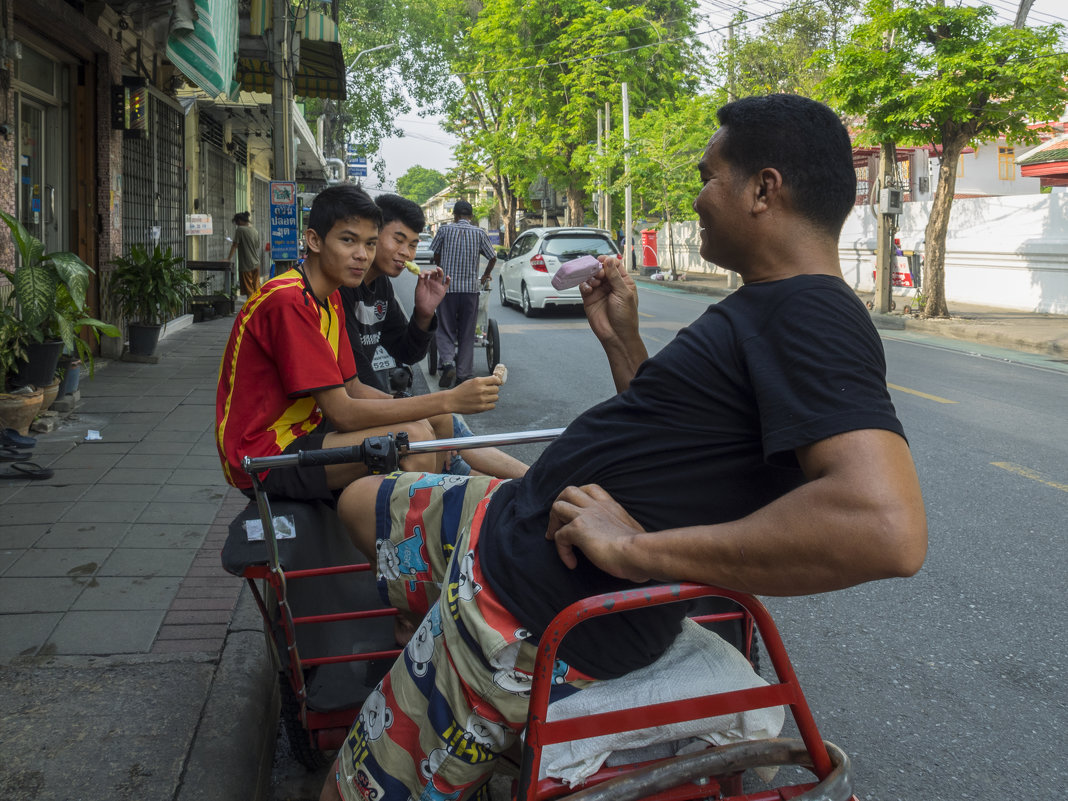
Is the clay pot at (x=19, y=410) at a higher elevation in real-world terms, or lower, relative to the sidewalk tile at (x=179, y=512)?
higher

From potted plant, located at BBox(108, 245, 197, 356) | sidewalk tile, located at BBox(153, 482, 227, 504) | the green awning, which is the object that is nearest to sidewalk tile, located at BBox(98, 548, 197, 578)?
sidewalk tile, located at BBox(153, 482, 227, 504)

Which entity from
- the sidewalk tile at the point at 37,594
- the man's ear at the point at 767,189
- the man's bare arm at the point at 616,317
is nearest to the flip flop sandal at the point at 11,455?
the sidewalk tile at the point at 37,594

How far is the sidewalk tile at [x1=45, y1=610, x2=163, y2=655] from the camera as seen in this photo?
3.48 meters

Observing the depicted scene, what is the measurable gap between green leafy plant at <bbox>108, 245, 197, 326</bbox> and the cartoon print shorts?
31.3ft

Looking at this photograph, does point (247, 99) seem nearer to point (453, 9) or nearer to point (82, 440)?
point (82, 440)

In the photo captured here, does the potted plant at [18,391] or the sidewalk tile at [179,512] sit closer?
the sidewalk tile at [179,512]

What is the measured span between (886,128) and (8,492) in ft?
49.5

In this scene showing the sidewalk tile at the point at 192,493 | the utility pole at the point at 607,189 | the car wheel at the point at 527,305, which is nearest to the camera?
the sidewalk tile at the point at 192,493

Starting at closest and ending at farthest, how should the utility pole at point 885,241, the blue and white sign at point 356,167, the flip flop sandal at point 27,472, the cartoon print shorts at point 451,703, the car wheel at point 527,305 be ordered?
the cartoon print shorts at point 451,703, the flip flop sandal at point 27,472, the car wheel at point 527,305, the utility pole at point 885,241, the blue and white sign at point 356,167

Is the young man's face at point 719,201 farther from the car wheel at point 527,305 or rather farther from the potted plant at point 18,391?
the car wheel at point 527,305

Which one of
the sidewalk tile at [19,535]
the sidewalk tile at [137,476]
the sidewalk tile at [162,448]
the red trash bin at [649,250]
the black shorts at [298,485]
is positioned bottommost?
the sidewalk tile at [19,535]

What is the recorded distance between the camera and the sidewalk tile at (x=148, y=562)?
4.28m

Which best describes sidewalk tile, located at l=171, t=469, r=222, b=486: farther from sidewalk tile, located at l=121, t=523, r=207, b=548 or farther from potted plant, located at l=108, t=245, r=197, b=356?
potted plant, located at l=108, t=245, r=197, b=356

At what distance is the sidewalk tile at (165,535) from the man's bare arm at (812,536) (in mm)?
3506
